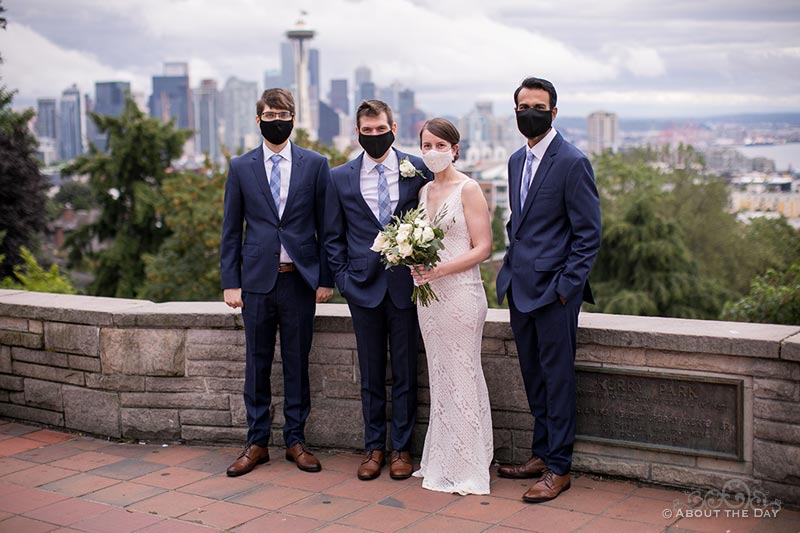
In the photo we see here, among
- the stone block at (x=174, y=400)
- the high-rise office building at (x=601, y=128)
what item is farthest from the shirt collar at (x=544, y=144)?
the high-rise office building at (x=601, y=128)

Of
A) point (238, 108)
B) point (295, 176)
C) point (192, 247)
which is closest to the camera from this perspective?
point (295, 176)

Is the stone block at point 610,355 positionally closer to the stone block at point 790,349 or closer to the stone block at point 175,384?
the stone block at point 790,349

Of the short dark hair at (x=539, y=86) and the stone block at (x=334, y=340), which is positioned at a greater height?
the short dark hair at (x=539, y=86)

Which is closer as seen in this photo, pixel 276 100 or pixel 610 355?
pixel 610 355

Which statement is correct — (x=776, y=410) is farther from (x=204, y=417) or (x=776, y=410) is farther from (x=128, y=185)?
(x=128, y=185)

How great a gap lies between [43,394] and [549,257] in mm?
3765

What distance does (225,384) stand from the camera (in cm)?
573

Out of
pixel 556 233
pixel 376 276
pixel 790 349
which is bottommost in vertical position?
pixel 790 349

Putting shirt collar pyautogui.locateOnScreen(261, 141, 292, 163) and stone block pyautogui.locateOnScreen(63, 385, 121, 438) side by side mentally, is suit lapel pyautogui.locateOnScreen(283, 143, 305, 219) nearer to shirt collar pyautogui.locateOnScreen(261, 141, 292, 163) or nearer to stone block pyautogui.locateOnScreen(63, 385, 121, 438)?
shirt collar pyautogui.locateOnScreen(261, 141, 292, 163)

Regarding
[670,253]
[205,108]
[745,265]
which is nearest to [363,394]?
[670,253]

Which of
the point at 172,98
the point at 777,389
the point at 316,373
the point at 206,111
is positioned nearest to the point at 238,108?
the point at 206,111

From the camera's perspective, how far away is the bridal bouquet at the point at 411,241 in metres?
4.52

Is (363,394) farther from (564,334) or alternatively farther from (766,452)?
(766,452)

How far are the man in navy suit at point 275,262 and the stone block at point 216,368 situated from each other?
38 cm
